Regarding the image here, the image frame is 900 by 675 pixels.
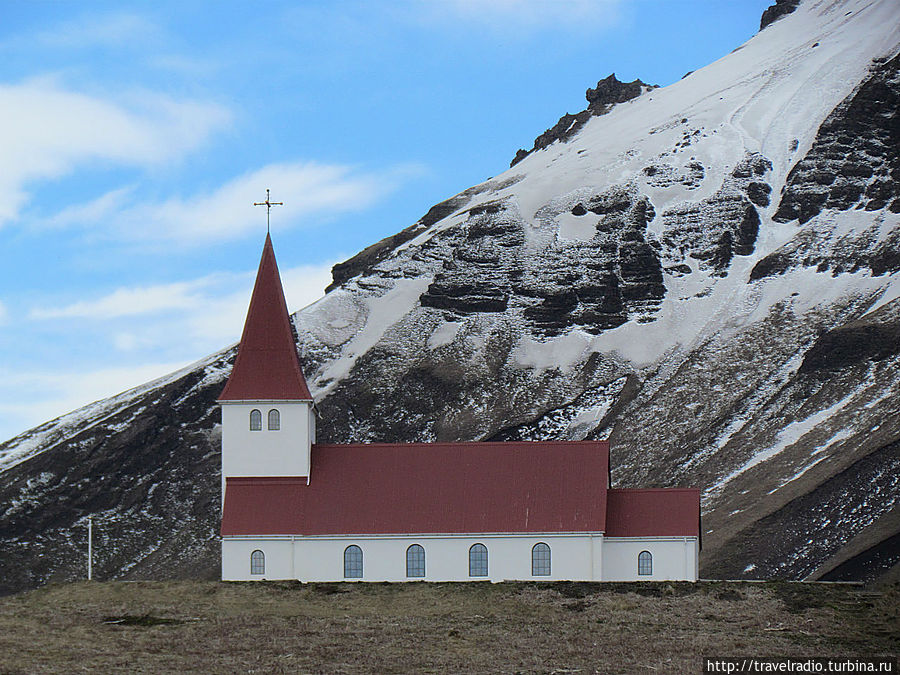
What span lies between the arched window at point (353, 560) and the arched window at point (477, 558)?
485 centimetres

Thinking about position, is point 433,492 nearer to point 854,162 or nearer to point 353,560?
point 353,560

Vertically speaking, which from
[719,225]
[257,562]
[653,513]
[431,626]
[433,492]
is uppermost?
[719,225]

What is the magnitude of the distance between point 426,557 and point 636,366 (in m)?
90.4

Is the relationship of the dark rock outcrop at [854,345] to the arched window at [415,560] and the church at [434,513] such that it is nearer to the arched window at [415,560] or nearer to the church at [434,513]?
the church at [434,513]

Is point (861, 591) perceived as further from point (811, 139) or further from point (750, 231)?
point (811, 139)

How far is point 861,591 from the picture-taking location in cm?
5344

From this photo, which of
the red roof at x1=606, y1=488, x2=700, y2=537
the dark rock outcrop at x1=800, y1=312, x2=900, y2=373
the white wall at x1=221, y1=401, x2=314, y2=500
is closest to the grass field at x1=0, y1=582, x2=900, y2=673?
the red roof at x1=606, y1=488, x2=700, y2=537

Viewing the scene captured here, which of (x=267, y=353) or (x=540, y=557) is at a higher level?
(x=267, y=353)

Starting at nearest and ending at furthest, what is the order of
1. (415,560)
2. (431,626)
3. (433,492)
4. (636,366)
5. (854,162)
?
(431,626), (415,560), (433,492), (636,366), (854,162)

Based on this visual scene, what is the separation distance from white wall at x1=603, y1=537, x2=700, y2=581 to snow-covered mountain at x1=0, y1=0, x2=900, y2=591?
23.6 m

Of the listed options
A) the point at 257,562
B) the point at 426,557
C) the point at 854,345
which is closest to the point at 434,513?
the point at 426,557

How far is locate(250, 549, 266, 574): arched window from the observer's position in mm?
63594

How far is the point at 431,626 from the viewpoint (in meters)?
45.8

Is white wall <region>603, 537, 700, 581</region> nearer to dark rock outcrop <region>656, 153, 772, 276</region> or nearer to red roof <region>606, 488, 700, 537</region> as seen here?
red roof <region>606, 488, 700, 537</region>
